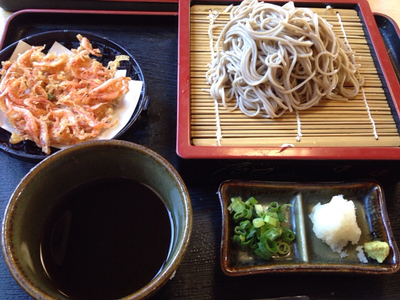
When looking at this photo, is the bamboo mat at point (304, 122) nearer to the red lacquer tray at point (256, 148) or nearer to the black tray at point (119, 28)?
the red lacquer tray at point (256, 148)

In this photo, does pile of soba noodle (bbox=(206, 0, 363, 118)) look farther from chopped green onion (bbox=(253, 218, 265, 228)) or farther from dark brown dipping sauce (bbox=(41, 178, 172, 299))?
dark brown dipping sauce (bbox=(41, 178, 172, 299))

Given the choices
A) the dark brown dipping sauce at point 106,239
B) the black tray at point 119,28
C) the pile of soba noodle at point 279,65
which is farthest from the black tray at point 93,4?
the dark brown dipping sauce at point 106,239

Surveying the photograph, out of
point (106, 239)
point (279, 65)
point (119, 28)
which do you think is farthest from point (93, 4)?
point (106, 239)

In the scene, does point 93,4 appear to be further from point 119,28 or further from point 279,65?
point 279,65

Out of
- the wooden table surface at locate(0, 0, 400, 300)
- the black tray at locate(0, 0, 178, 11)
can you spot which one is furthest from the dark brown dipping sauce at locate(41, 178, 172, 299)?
the black tray at locate(0, 0, 178, 11)

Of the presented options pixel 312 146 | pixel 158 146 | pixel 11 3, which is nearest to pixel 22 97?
pixel 158 146

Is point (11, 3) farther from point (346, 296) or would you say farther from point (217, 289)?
point (346, 296)
